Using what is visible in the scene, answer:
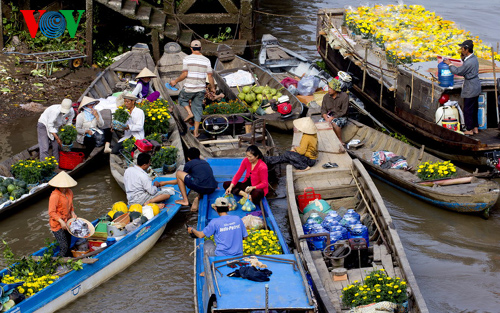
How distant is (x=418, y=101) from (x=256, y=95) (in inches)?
150

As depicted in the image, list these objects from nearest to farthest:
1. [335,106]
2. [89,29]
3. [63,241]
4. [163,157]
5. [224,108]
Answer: [63,241] < [163,157] < [224,108] < [335,106] < [89,29]

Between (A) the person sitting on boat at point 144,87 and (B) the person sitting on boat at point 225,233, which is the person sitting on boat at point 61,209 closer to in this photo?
(B) the person sitting on boat at point 225,233

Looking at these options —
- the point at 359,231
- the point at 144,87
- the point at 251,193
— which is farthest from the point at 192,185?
the point at 144,87

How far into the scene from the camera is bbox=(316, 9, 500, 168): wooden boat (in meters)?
11.9

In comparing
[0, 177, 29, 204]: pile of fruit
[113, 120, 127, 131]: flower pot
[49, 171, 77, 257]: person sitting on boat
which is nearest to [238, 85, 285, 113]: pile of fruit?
[113, 120, 127, 131]: flower pot

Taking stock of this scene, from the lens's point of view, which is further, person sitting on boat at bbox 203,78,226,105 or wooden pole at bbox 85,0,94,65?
wooden pole at bbox 85,0,94,65

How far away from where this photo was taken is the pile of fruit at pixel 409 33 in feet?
46.6

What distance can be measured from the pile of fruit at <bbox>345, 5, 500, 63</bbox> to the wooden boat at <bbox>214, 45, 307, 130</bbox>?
99.8 inches

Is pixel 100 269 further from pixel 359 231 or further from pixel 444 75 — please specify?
pixel 444 75

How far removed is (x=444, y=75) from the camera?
12.1m

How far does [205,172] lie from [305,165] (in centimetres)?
183

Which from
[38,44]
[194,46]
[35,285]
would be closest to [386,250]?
[35,285]

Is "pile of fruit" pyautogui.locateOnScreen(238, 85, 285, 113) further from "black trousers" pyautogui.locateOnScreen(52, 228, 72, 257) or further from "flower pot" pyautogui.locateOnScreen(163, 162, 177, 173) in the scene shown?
"black trousers" pyautogui.locateOnScreen(52, 228, 72, 257)

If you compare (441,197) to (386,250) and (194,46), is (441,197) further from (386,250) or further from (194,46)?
(194,46)
